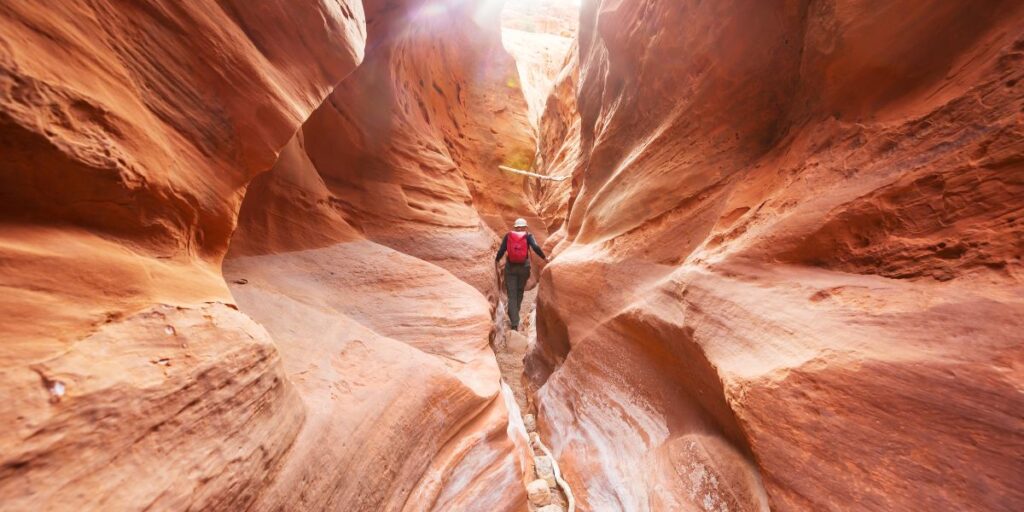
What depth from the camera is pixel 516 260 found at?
7020 millimetres

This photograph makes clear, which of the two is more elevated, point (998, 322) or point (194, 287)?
point (998, 322)

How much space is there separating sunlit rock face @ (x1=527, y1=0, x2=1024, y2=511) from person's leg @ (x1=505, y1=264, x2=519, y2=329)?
3.28 m

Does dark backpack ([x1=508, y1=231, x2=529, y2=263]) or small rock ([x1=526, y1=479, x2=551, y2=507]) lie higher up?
dark backpack ([x1=508, y1=231, x2=529, y2=263])

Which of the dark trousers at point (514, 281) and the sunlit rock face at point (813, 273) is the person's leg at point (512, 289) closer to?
the dark trousers at point (514, 281)

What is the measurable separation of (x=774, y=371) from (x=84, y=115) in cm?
302

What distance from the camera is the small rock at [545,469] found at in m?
3.17

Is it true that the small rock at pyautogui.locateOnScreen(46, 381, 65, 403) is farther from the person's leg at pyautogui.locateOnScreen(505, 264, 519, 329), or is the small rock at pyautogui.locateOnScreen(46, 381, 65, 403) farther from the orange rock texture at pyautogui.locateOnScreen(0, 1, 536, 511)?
the person's leg at pyautogui.locateOnScreen(505, 264, 519, 329)

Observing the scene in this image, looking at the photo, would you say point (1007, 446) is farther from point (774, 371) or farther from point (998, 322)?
point (774, 371)

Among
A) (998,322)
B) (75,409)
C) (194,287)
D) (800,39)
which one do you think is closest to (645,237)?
(800,39)

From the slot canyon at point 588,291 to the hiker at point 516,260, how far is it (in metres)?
2.87

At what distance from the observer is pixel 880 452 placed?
4.46ft

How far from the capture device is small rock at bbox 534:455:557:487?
125 inches

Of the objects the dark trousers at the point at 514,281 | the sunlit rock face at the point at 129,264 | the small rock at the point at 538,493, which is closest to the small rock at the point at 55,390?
the sunlit rock face at the point at 129,264

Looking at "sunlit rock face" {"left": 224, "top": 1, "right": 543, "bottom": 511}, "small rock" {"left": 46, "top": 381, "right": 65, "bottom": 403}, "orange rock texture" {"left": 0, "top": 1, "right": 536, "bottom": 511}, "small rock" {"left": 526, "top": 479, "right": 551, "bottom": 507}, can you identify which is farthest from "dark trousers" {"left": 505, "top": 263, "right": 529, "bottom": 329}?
"small rock" {"left": 46, "top": 381, "right": 65, "bottom": 403}
